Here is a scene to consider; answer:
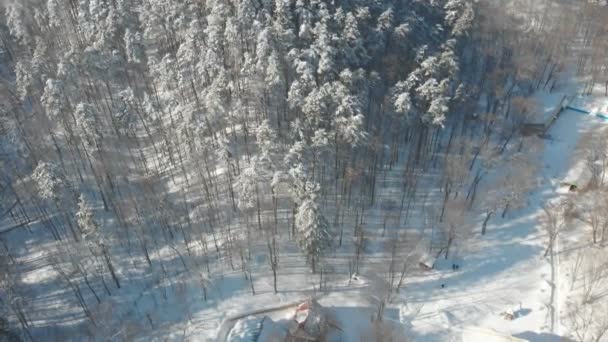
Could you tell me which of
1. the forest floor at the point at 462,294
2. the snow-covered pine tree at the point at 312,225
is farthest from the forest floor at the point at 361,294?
the snow-covered pine tree at the point at 312,225

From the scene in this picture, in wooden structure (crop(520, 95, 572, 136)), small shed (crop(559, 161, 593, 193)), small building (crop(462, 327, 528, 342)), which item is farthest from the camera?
wooden structure (crop(520, 95, 572, 136))

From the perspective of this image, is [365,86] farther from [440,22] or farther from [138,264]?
[138,264]

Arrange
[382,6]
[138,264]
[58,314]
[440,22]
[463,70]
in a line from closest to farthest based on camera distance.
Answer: [58,314] < [138,264] < [382,6] < [440,22] < [463,70]

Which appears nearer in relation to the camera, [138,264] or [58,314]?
[58,314]

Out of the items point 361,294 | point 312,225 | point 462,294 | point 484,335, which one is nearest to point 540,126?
point 462,294

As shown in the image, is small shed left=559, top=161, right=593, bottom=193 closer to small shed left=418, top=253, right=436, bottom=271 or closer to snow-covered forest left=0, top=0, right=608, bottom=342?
snow-covered forest left=0, top=0, right=608, bottom=342

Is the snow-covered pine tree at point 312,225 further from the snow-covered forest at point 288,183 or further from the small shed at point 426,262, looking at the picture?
the small shed at point 426,262

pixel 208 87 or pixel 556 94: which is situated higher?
pixel 208 87

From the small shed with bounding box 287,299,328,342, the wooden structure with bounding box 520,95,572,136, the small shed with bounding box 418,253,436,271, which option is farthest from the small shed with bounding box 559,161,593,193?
the small shed with bounding box 287,299,328,342

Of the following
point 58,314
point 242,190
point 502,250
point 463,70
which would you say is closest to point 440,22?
point 463,70
